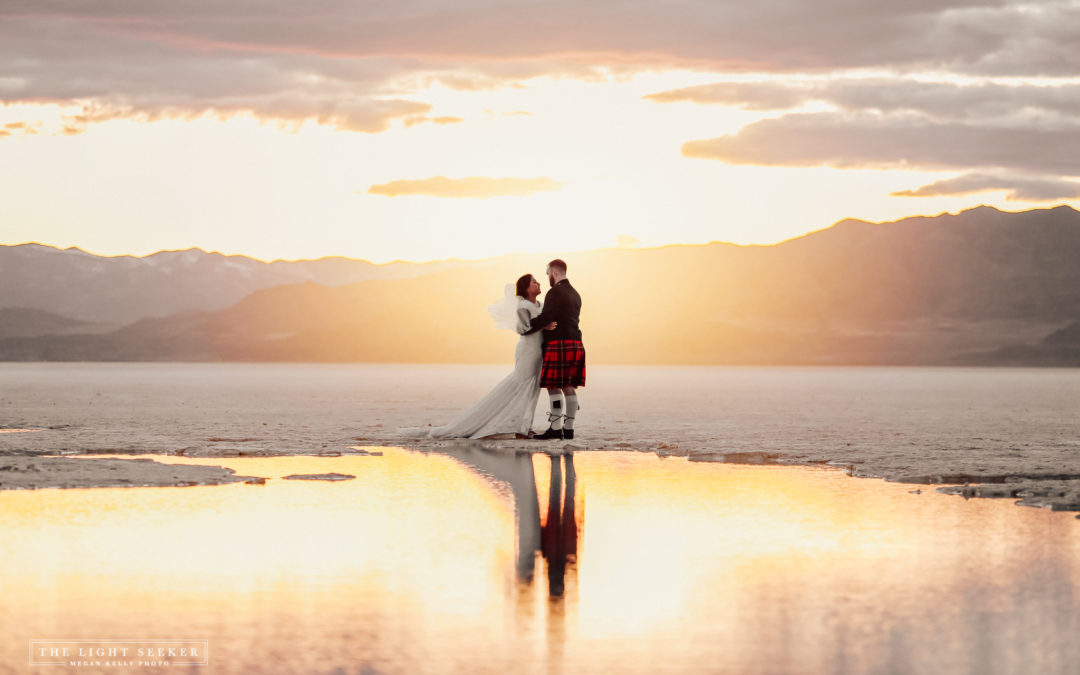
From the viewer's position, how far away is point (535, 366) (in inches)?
776

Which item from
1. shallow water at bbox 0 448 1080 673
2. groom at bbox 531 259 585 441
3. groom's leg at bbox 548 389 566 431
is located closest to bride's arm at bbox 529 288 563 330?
groom at bbox 531 259 585 441

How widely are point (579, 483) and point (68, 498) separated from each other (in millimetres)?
5324

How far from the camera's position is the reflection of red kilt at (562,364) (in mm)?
18984

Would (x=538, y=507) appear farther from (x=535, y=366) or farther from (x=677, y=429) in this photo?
(x=677, y=429)

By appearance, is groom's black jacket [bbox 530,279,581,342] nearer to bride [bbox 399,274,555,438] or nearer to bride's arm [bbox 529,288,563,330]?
bride's arm [bbox 529,288,563,330]

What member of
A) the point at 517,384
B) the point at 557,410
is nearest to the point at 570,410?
the point at 557,410

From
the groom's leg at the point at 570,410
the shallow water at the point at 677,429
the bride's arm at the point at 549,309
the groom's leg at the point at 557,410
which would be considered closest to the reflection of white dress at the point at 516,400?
the groom's leg at the point at 557,410

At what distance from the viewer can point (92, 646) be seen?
636cm

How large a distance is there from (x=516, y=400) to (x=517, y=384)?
0.32 meters

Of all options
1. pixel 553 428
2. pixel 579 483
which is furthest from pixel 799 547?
pixel 553 428

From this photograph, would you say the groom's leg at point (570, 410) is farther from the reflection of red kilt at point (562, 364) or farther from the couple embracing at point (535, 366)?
the reflection of red kilt at point (562, 364)

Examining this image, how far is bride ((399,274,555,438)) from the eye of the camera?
19641 millimetres

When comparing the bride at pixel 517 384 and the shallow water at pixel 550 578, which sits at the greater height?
the bride at pixel 517 384

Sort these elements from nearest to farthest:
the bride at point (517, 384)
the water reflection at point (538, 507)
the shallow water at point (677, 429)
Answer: the water reflection at point (538, 507)
the shallow water at point (677, 429)
the bride at point (517, 384)
